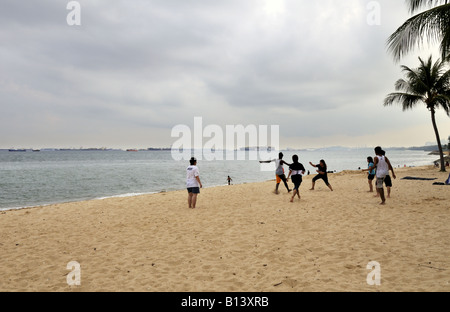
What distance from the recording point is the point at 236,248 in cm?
608

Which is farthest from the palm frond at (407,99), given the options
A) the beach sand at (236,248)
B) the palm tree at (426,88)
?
the beach sand at (236,248)

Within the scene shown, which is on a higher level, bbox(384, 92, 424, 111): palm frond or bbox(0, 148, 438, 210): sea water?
bbox(384, 92, 424, 111): palm frond

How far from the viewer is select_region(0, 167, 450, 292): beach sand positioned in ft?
14.5

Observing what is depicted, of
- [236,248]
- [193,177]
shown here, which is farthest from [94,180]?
[236,248]

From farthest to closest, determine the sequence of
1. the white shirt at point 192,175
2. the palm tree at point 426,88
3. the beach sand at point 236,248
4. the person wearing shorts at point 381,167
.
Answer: the palm tree at point 426,88 → the white shirt at point 192,175 → the person wearing shorts at point 381,167 → the beach sand at point 236,248

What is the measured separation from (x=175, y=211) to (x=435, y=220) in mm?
9024

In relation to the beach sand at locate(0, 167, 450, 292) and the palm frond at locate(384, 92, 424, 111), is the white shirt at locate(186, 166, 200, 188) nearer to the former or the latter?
the beach sand at locate(0, 167, 450, 292)

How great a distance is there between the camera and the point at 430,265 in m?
4.71

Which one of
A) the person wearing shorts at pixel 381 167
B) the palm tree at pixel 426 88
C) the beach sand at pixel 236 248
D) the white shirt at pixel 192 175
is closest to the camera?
the beach sand at pixel 236 248

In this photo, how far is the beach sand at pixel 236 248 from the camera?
Result: 14.5ft

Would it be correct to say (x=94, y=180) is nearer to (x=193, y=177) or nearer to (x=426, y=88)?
(x=193, y=177)

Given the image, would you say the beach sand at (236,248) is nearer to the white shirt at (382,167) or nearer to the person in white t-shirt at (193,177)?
the person in white t-shirt at (193,177)

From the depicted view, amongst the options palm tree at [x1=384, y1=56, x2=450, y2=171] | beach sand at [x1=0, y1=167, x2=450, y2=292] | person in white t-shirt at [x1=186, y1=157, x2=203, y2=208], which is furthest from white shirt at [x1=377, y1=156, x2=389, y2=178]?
palm tree at [x1=384, y1=56, x2=450, y2=171]
